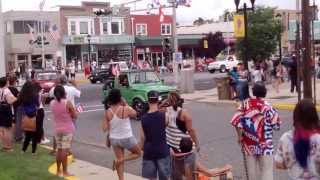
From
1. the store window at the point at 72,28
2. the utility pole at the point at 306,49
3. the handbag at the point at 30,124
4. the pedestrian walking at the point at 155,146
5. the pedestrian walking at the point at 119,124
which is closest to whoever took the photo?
the pedestrian walking at the point at 155,146

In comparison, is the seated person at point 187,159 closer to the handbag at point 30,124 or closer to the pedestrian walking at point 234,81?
the handbag at point 30,124

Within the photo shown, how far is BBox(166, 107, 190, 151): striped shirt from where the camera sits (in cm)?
808

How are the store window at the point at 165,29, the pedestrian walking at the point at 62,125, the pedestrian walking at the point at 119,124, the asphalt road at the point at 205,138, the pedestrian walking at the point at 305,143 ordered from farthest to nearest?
the store window at the point at 165,29 < the asphalt road at the point at 205,138 < the pedestrian walking at the point at 62,125 < the pedestrian walking at the point at 119,124 < the pedestrian walking at the point at 305,143

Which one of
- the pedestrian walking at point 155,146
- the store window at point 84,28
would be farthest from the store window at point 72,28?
the pedestrian walking at point 155,146

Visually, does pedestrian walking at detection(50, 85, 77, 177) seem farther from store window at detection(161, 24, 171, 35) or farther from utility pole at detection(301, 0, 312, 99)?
store window at detection(161, 24, 171, 35)

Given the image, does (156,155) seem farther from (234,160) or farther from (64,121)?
(234,160)

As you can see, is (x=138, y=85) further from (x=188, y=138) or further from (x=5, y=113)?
(x=188, y=138)

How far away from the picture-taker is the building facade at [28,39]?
72250 mm

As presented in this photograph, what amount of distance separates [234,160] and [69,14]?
66557 mm

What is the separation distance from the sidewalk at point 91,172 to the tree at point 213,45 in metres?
71.4

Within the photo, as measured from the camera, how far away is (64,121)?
10.6 m

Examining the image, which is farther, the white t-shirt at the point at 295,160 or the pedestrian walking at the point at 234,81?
the pedestrian walking at the point at 234,81

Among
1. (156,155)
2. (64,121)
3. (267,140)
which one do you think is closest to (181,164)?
(156,155)

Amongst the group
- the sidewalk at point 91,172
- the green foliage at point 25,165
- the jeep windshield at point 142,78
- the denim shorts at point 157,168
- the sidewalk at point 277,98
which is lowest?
the sidewalk at point 91,172
